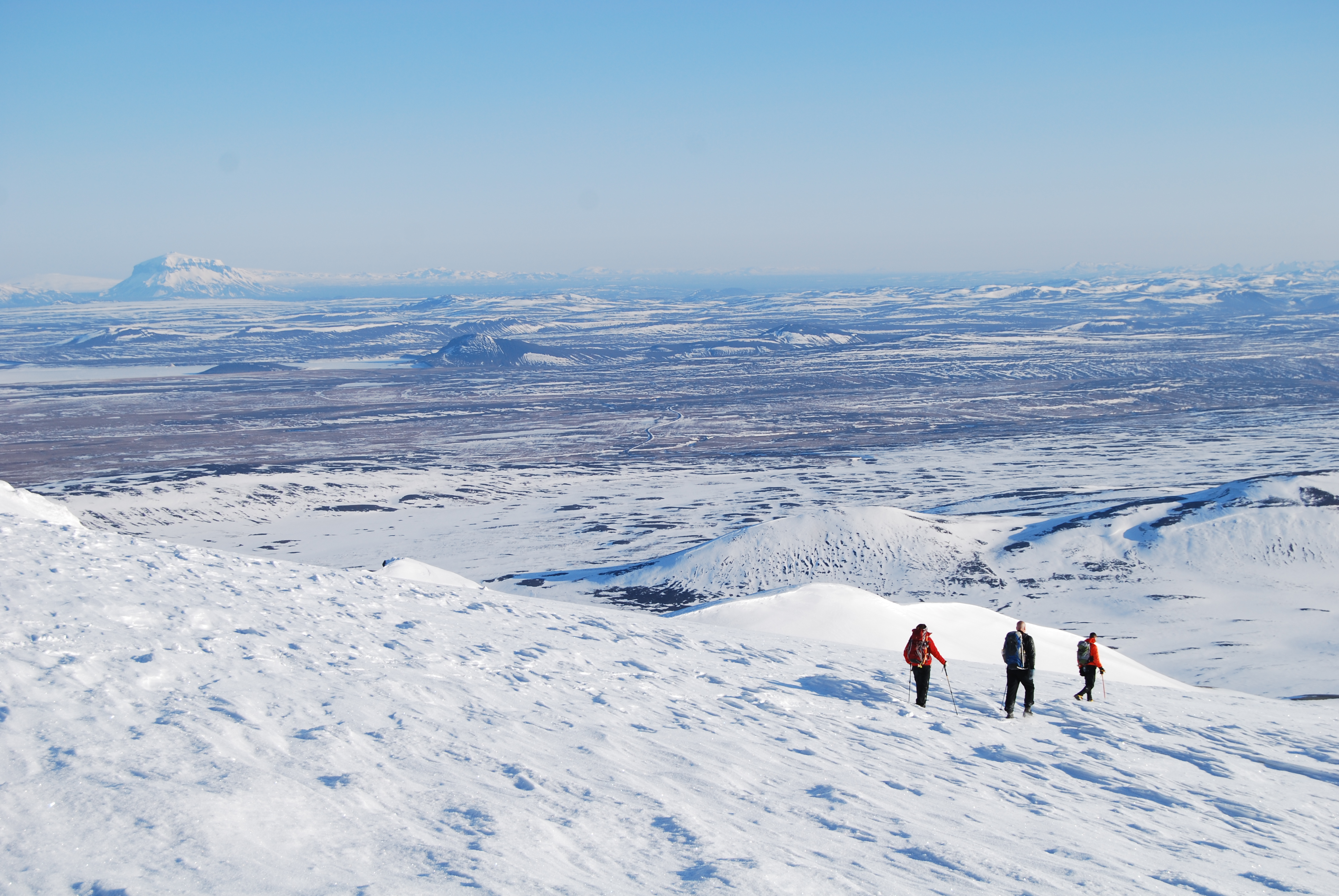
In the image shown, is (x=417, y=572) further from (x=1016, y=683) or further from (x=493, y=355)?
(x=493, y=355)

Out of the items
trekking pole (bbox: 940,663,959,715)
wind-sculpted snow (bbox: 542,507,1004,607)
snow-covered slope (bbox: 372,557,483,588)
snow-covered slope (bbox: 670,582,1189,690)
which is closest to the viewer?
trekking pole (bbox: 940,663,959,715)

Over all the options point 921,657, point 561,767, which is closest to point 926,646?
point 921,657

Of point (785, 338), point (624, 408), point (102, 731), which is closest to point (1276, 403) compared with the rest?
point (624, 408)

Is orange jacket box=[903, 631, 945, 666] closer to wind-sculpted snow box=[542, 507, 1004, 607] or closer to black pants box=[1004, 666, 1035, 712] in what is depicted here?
black pants box=[1004, 666, 1035, 712]

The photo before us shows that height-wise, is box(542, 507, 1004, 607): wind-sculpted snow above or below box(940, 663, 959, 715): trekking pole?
below

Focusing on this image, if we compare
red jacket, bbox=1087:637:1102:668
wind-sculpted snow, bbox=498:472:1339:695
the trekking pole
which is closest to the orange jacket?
the trekking pole

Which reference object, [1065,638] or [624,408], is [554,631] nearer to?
[1065,638]

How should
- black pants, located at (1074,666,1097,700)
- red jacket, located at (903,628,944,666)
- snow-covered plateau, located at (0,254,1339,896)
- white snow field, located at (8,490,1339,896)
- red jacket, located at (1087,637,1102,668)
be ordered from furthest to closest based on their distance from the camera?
black pants, located at (1074,666,1097,700)
red jacket, located at (1087,637,1102,668)
red jacket, located at (903,628,944,666)
snow-covered plateau, located at (0,254,1339,896)
white snow field, located at (8,490,1339,896)
